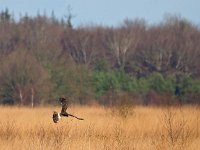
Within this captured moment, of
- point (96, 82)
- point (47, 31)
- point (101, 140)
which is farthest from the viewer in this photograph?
point (47, 31)

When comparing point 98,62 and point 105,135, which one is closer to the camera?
point 105,135

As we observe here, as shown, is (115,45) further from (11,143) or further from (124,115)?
(11,143)

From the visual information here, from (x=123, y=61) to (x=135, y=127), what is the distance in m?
31.6

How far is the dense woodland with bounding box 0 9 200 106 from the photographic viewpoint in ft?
97.7

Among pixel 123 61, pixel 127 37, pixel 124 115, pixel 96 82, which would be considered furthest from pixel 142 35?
pixel 124 115

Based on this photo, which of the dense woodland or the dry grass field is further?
the dense woodland

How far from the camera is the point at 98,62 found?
142 ft

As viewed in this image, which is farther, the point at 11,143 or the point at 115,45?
the point at 115,45

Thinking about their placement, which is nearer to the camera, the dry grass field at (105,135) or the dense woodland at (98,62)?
the dry grass field at (105,135)

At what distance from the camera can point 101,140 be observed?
10562mm

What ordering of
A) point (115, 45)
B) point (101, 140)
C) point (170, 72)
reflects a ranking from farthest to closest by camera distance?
point (115, 45)
point (170, 72)
point (101, 140)

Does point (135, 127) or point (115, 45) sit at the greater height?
point (115, 45)

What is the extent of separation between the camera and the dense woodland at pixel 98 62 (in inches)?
1172

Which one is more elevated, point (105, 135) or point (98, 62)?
point (98, 62)
